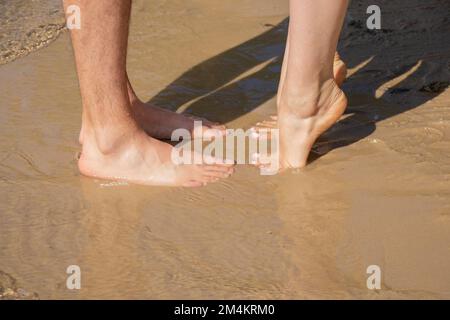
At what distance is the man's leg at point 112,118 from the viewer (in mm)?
Answer: 2543

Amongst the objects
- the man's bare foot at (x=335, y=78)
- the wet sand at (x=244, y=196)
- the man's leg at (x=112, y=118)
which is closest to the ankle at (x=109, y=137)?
the man's leg at (x=112, y=118)

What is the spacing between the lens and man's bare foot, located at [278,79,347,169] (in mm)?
2547

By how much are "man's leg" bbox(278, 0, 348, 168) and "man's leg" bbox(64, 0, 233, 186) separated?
0.81 ft

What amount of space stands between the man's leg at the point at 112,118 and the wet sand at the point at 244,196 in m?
0.07

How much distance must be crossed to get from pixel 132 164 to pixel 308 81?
25.0 inches

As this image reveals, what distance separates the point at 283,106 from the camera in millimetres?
2580

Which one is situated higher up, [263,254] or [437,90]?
[437,90]

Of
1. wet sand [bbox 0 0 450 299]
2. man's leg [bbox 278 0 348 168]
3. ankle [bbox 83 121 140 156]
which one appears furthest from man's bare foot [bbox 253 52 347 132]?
ankle [bbox 83 121 140 156]

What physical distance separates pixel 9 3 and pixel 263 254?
8.57 ft

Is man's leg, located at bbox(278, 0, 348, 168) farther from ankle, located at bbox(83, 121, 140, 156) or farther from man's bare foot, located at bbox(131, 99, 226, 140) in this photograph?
ankle, located at bbox(83, 121, 140, 156)
